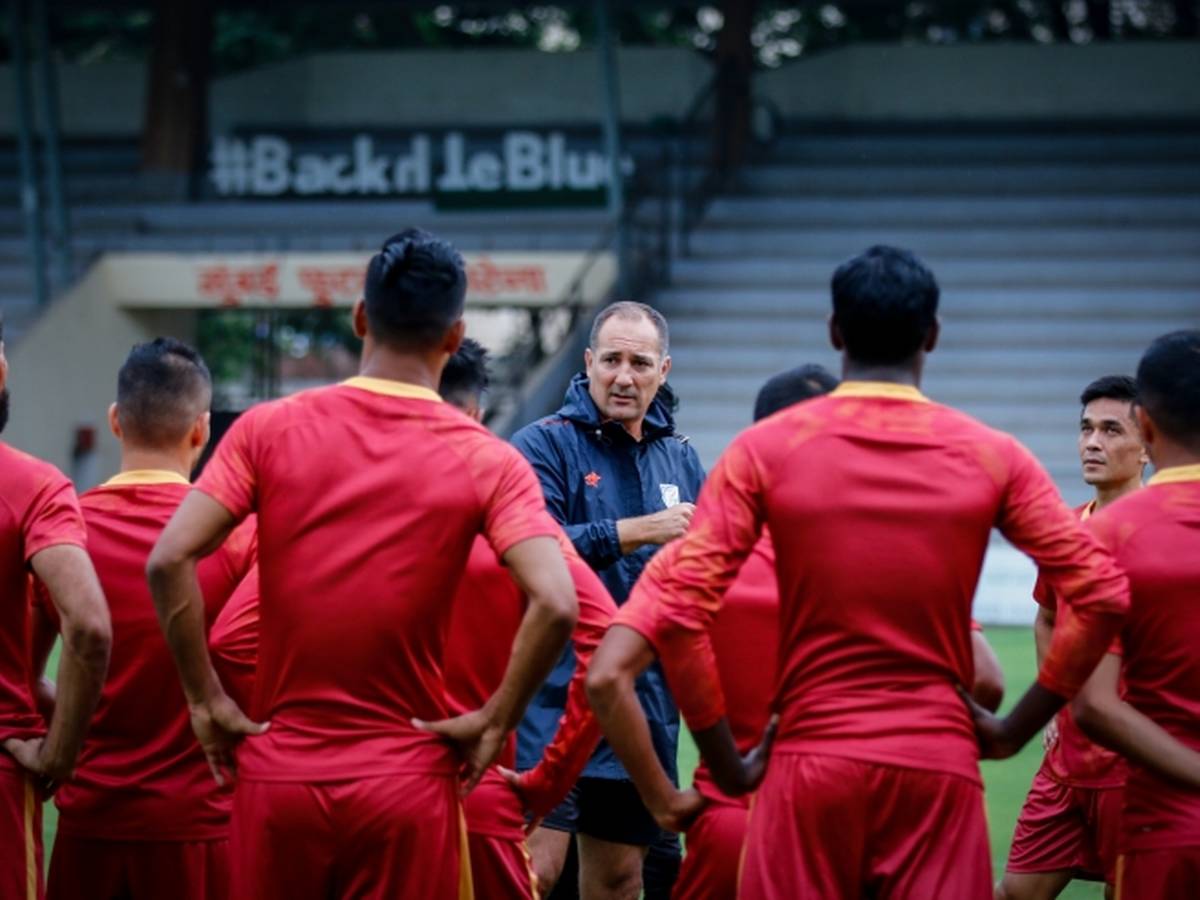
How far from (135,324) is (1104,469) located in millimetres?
16445

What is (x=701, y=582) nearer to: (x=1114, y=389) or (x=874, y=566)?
(x=874, y=566)

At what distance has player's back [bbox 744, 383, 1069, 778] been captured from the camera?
11.8 ft

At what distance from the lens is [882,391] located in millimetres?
3748

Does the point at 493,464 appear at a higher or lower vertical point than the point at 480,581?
higher

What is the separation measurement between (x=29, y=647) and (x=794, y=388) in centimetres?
192

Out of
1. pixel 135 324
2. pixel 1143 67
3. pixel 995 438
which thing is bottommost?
pixel 135 324

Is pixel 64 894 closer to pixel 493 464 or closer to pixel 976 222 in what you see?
pixel 493 464

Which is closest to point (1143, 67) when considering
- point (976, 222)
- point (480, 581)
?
point (976, 222)

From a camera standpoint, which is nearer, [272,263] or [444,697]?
[444,697]

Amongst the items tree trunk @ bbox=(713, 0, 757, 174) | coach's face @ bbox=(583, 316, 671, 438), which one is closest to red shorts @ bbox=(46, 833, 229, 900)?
coach's face @ bbox=(583, 316, 671, 438)

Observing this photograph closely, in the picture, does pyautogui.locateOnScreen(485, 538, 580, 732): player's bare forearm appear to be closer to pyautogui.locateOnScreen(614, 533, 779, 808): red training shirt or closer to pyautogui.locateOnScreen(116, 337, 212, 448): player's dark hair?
pyautogui.locateOnScreen(614, 533, 779, 808): red training shirt

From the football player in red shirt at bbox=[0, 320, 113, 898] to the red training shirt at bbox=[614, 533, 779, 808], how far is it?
54.2 inches

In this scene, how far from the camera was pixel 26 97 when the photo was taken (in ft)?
66.5

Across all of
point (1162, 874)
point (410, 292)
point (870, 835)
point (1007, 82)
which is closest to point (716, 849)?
point (870, 835)
